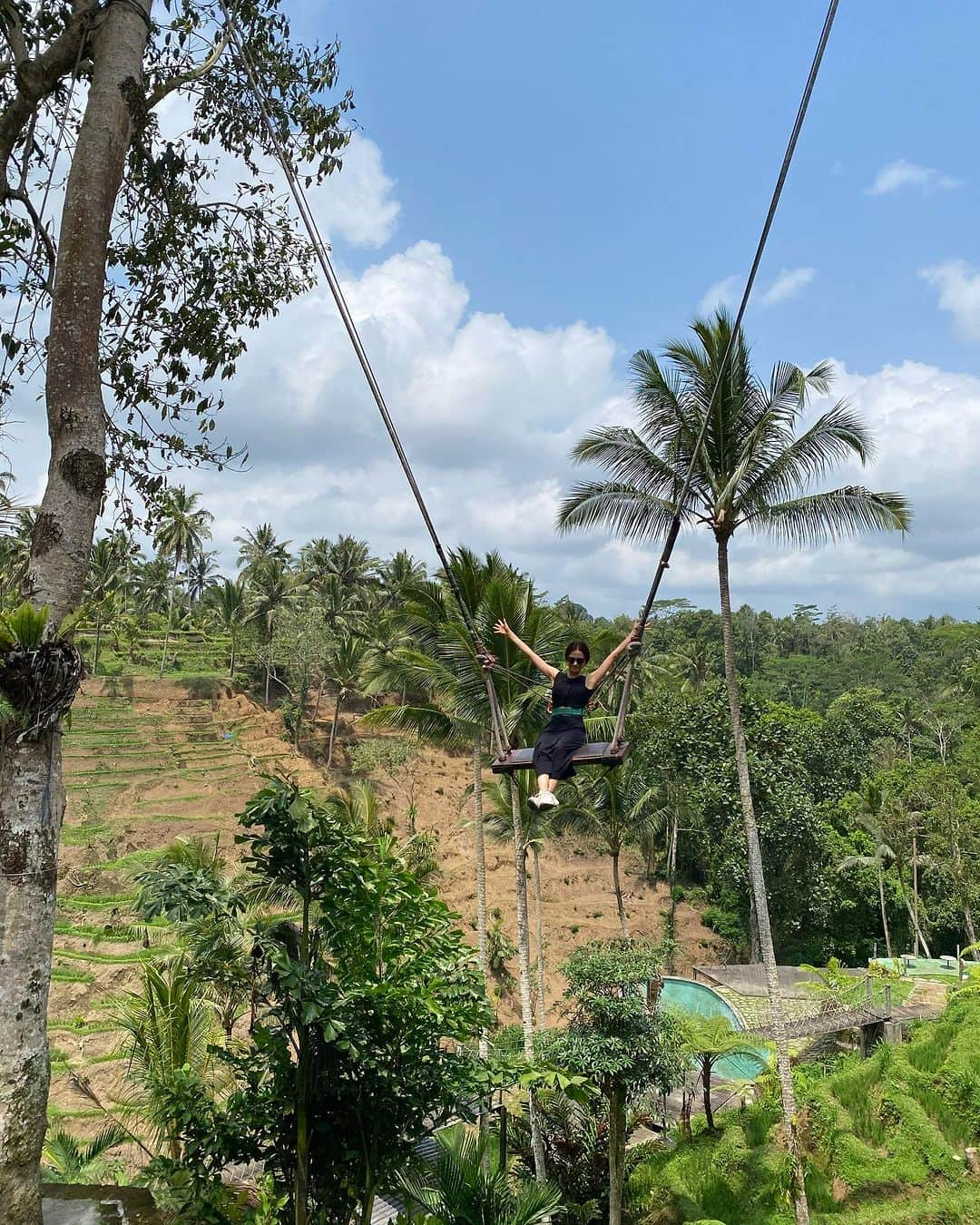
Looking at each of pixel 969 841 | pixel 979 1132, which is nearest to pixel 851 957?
pixel 969 841

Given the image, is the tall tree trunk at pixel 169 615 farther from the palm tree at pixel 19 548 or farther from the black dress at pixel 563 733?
the black dress at pixel 563 733

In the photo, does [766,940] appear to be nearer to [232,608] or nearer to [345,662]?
[345,662]

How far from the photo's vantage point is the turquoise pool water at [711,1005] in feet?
58.3

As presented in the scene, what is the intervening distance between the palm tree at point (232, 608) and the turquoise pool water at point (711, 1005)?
28.4 metres

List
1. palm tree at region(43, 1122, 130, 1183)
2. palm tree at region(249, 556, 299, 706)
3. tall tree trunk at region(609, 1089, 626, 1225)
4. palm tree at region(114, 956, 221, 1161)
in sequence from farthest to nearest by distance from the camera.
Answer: palm tree at region(249, 556, 299, 706), tall tree trunk at region(609, 1089, 626, 1225), palm tree at region(114, 956, 221, 1161), palm tree at region(43, 1122, 130, 1183)

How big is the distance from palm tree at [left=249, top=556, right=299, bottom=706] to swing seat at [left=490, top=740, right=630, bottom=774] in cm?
3640

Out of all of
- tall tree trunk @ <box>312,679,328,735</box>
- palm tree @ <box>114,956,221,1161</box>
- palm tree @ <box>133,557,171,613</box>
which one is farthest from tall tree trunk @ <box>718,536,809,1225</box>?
palm tree @ <box>133,557,171,613</box>

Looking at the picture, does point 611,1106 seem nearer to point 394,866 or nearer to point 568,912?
point 394,866

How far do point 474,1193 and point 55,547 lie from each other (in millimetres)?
6541

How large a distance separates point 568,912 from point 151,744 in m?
19.3

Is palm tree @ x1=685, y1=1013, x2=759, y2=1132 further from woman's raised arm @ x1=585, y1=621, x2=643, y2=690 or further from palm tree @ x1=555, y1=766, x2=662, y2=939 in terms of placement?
woman's raised arm @ x1=585, y1=621, x2=643, y2=690

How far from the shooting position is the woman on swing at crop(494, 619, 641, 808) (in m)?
5.76

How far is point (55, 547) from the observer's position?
15.2 ft

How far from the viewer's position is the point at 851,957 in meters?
27.8
